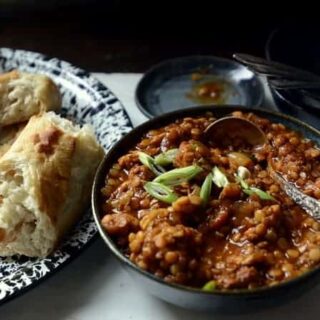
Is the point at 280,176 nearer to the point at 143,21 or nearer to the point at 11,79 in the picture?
the point at 11,79

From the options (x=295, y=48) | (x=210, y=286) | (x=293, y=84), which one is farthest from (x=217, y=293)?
(x=295, y=48)

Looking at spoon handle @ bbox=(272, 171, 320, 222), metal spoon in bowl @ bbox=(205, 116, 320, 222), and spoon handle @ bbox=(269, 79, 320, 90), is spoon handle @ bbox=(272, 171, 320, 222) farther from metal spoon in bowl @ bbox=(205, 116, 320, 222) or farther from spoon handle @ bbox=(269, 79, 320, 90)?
spoon handle @ bbox=(269, 79, 320, 90)

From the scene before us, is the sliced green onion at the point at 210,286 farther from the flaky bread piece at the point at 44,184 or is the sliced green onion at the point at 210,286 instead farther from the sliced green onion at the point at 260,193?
the flaky bread piece at the point at 44,184

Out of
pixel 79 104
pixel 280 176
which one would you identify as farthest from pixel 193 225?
pixel 79 104

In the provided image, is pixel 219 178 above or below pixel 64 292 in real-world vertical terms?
above

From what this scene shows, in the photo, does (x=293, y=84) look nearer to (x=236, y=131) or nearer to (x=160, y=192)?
(x=236, y=131)

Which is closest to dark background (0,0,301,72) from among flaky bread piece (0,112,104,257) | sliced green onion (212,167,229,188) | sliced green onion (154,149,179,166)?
flaky bread piece (0,112,104,257)
